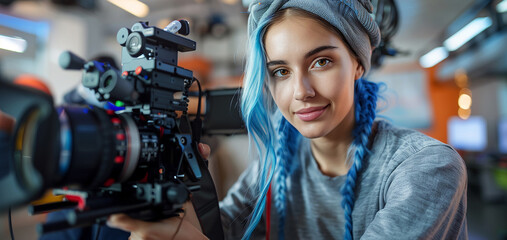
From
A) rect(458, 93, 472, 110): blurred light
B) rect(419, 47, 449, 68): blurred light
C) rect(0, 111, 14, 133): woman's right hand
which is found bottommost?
rect(0, 111, 14, 133): woman's right hand

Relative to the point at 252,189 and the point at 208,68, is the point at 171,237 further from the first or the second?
the point at 208,68

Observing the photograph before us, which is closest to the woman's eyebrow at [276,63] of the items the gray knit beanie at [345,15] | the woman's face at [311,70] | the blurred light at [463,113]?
the woman's face at [311,70]

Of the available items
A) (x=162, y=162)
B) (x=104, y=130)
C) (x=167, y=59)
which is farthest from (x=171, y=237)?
(x=167, y=59)

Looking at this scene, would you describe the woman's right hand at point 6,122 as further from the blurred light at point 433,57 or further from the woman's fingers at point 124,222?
the blurred light at point 433,57

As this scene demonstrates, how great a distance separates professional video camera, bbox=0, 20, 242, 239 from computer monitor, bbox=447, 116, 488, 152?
19.2ft

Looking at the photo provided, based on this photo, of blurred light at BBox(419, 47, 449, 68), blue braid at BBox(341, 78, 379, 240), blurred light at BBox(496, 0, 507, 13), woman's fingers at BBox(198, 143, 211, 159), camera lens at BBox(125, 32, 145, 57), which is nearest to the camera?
camera lens at BBox(125, 32, 145, 57)

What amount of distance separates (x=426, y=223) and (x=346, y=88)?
0.41 m

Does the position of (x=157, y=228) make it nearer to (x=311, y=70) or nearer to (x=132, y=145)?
(x=132, y=145)

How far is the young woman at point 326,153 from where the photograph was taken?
0.73 m

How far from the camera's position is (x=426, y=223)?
27.0 inches

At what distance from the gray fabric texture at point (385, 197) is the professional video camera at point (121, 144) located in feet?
1.16

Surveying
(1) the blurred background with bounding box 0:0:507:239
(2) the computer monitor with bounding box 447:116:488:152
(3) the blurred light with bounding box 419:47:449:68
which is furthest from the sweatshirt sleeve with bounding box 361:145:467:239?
(2) the computer monitor with bounding box 447:116:488:152

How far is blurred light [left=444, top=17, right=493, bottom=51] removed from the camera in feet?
11.7

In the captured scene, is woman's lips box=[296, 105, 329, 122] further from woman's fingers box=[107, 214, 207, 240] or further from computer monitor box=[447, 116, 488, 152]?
computer monitor box=[447, 116, 488, 152]
